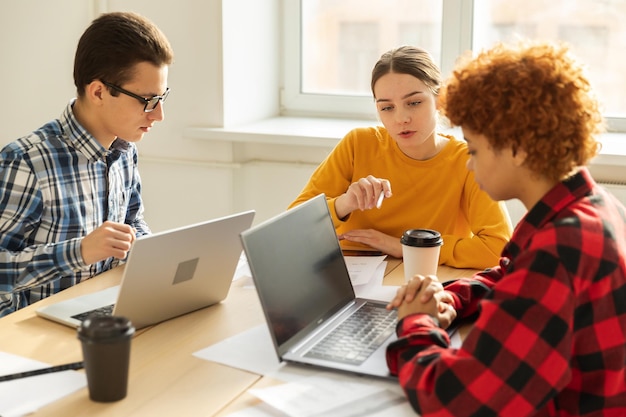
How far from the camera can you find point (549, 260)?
1084 millimetres

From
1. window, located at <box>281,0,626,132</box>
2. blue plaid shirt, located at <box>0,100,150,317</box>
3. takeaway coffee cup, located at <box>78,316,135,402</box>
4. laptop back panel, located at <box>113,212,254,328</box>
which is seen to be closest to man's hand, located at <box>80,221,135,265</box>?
blue plaid shirt, located at <box>0,100,150,317</box>

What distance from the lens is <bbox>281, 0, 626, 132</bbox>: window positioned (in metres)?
2.94

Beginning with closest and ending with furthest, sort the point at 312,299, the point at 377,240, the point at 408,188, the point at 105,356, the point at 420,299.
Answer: the point at 105,356
the point at 420,299
the point at 312,299
the point at 377,240
the point at 408,188

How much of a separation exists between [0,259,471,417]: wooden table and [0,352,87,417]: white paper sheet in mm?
19

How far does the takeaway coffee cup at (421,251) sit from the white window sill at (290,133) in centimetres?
124

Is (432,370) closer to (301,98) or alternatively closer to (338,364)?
(338,364)

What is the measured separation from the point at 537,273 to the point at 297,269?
1.61ft

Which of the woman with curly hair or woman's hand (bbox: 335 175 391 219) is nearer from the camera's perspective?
the woman with curly hair

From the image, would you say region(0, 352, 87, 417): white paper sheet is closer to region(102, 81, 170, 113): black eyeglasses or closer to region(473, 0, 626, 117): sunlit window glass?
region(102, 81, 170, 113): black eyeglasses

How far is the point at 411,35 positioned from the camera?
3.19 m

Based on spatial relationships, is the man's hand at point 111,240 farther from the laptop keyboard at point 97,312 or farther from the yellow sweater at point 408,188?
the yellow sweater at point 408,188

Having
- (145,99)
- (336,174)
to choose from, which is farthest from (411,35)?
(145,99)

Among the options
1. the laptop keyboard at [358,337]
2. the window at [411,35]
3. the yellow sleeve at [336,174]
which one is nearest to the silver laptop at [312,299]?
the laptop keyboard at [358,337]

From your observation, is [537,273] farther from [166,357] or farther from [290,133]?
[290,133]
